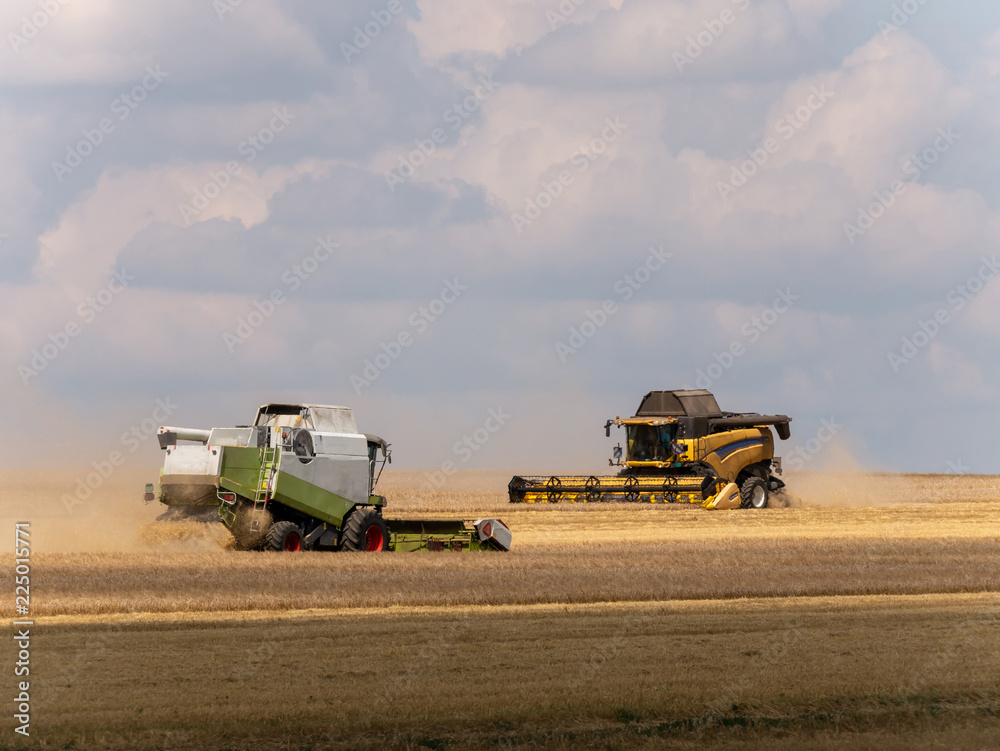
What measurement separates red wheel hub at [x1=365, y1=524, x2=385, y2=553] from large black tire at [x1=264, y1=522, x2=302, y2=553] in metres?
1.30

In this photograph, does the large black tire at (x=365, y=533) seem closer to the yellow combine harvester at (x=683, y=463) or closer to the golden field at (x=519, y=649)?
the golden field at (x=519, y=649)

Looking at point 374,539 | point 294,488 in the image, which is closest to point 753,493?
point 374,539

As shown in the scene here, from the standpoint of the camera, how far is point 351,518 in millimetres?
22297

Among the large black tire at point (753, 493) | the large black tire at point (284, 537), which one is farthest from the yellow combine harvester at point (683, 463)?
the large black tire at point (284, 537)

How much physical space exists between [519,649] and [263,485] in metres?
10.8

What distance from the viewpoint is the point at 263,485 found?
21.4 m

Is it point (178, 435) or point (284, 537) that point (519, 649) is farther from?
point (178, 435)

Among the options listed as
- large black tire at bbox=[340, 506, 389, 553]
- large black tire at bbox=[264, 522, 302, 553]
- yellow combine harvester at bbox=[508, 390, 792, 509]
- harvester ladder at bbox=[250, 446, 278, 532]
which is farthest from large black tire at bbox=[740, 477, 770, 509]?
harvester ladder at bbox=[250, 446, 278, 532]

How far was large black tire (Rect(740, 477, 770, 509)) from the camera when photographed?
37.7m

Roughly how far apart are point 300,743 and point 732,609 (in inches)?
299

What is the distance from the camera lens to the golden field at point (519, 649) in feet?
28.7

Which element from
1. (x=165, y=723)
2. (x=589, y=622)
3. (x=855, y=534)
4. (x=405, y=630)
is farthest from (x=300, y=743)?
(x=855, y=534)

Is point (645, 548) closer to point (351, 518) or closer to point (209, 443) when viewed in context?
point (351, 518)

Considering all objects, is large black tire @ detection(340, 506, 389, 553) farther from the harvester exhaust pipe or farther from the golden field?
the harvester exhaust pipe
